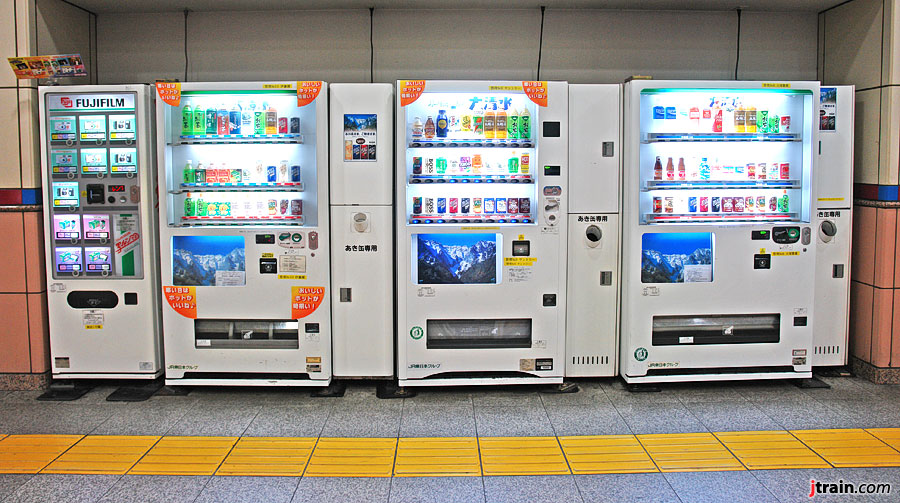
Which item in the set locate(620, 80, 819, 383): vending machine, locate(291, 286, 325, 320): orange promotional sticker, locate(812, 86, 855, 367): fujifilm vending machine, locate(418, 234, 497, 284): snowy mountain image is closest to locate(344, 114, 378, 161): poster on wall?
locate(418, 234, 497, 284): snowy mountain image

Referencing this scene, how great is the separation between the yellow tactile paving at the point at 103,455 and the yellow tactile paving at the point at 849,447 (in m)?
4.14

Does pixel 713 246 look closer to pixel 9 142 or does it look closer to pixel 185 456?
pixel 185 456

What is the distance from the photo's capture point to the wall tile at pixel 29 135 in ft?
15.6

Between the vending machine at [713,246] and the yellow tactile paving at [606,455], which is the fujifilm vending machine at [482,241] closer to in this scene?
the vending machine at [713,246]

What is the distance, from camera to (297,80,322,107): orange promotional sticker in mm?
4637

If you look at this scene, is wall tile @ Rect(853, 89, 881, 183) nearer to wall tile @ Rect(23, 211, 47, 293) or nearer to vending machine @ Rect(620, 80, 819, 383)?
vending machine @ Rect(620, 80, 819, 383)

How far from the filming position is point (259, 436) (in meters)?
4.05

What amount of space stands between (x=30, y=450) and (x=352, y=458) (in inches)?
79.0

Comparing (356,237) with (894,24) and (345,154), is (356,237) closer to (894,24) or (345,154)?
(345,154)

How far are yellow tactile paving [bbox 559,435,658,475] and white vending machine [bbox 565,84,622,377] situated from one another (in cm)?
102

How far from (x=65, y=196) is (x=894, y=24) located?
6595mm

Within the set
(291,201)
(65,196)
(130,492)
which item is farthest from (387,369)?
(65,196)

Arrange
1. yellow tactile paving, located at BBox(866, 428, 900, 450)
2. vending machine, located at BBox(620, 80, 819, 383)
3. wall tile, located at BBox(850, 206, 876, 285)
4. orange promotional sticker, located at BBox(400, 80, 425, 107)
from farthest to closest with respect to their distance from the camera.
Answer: wall tile, located at BBox(850, 206, 876, 285) < vending machine, located at BBox(620, 80, 819, 383) < orange promotional sticker, located at BBox(400, 80, 425, 107) < yellow tactile paving, located at BBox(866, 428, 900, 450)

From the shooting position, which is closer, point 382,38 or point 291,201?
point 291,201
